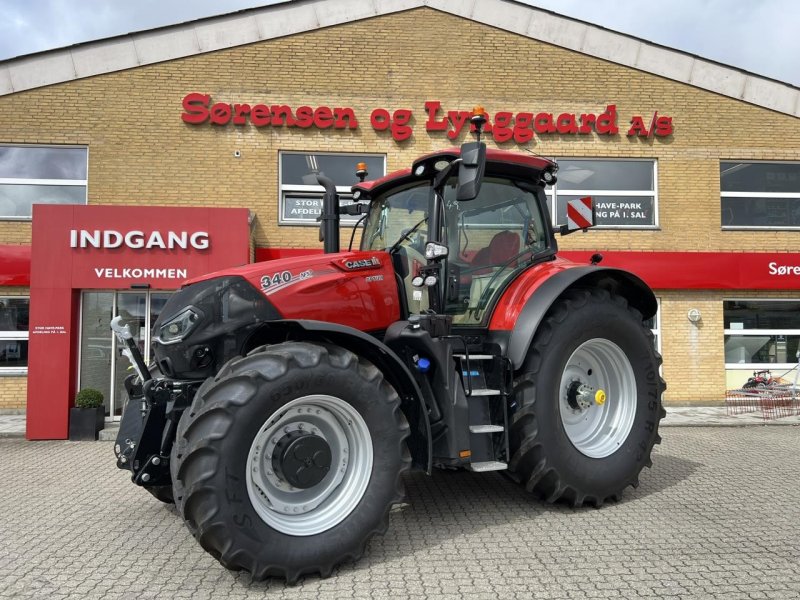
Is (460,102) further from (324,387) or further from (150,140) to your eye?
(324,387)

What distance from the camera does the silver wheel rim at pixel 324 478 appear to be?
11.3 ft

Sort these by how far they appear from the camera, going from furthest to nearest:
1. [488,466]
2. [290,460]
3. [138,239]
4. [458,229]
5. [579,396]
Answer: [138,239] → [579,396] → [458,229] → [488,466] → [290,460]

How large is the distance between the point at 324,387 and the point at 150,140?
964 centimetres

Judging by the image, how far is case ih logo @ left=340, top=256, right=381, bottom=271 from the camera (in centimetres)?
429

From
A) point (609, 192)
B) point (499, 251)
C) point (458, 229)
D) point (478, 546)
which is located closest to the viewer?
point (478, 546)

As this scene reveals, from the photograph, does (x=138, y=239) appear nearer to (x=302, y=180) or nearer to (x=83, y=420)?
(x=83, y=420)

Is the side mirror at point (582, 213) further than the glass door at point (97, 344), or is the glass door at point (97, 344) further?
the glass door at point (97, 344)

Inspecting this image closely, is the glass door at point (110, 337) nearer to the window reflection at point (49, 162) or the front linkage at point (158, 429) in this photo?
the window reflection at point (49, 162)

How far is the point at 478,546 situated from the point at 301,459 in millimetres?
1352

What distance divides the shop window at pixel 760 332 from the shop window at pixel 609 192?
2474 millimetres

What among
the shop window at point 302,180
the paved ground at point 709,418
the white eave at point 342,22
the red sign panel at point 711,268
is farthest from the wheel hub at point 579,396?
the white eave at point 342,22

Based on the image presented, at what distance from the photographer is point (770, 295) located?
12.3m

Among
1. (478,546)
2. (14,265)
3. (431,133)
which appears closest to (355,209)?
(478,546)

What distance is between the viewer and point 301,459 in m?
3.54
